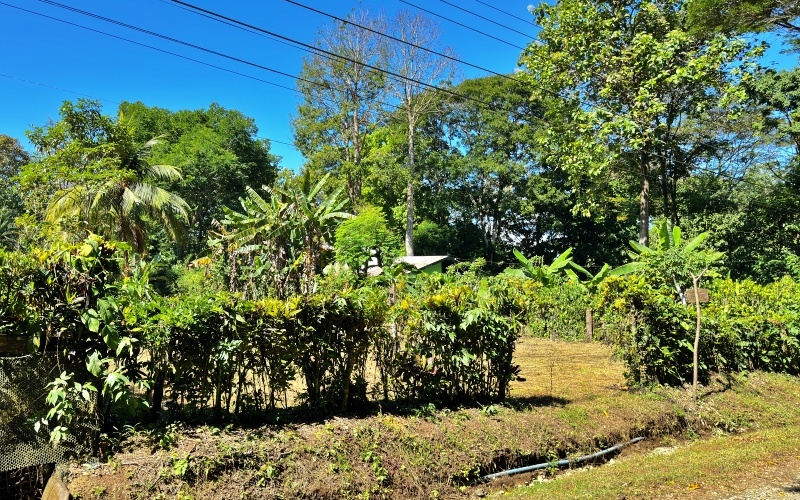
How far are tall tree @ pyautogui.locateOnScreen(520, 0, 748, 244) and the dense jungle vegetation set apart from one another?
11 cm

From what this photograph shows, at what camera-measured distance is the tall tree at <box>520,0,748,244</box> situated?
18562 millimetres

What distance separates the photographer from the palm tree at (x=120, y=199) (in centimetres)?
1532

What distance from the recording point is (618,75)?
19.8 m

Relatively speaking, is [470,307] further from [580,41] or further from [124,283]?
[580,41]

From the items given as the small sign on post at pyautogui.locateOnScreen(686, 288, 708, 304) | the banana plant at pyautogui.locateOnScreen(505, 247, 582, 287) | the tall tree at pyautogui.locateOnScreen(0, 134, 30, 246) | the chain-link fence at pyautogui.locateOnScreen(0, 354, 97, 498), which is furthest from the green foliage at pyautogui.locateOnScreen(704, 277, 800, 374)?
the tall tree at pyautogui.locateOnScreen(0, 134, 30, 246)

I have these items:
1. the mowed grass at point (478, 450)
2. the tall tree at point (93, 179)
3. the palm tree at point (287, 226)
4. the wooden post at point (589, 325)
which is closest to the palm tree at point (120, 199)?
the tall tree at point (93, 179)

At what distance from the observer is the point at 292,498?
15.4ft

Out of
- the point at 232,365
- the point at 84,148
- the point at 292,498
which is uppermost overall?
the point at 84,148

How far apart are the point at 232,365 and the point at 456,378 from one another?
300 cm

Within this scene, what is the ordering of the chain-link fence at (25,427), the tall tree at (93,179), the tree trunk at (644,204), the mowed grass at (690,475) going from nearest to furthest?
the chain-link fence at (25,427), the mowed grass at (690,475), the tall tree at (93,179), the tree trunk at (644,204)

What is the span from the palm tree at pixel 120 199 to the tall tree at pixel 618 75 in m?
13.8

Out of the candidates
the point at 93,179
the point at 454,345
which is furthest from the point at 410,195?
the point at 454,345

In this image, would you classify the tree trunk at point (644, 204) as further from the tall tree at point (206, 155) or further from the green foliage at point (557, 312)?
the tall tree at point (206, 155)

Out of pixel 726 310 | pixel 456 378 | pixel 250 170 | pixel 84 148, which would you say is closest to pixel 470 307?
pixel 456 378
